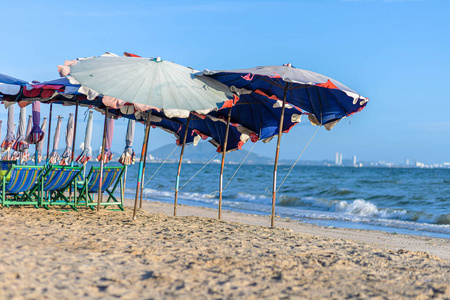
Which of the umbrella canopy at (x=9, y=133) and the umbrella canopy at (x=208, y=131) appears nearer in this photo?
the umbrella canopy at (x=208, y=131)

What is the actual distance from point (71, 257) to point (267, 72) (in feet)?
12.2

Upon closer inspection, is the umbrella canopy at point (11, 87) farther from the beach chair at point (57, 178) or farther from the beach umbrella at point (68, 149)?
the beach umbrella at point (68, 149)

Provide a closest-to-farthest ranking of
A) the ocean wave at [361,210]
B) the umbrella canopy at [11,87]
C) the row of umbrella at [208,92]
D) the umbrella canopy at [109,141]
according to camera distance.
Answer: the row of umbrella at [208,92] < the umbrella canopy at [11,87] < the umbrella canopy at [109,141] < the ocean wave at [361,210]

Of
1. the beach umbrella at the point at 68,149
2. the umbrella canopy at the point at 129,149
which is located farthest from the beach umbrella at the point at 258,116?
the beach umbrella at the point at 68,149

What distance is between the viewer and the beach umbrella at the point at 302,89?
6410 millimetres

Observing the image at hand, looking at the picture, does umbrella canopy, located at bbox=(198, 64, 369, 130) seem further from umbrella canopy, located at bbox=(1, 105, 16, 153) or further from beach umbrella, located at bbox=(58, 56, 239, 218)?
umbrella canopy, located at bbox=(1, 105, 16, 153)

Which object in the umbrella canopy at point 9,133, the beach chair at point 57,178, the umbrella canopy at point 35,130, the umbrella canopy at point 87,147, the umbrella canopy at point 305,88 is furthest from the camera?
the umbrella canopy at point 9,133

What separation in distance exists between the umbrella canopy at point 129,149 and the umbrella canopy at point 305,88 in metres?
3.21

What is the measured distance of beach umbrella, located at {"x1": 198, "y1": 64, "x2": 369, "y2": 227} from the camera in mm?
6410

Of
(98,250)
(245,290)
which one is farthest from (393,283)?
(98,250)

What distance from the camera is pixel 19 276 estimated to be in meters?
3.34

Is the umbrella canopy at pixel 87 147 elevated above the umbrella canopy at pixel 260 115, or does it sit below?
below

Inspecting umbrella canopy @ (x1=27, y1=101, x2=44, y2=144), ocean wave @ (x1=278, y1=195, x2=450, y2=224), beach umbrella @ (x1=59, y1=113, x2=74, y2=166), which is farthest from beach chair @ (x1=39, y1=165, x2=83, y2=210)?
ocean wave @ (x1=278, y1=195, x2=450, y2=224)

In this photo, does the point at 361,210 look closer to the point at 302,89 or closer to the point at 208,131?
the point at 208,131
